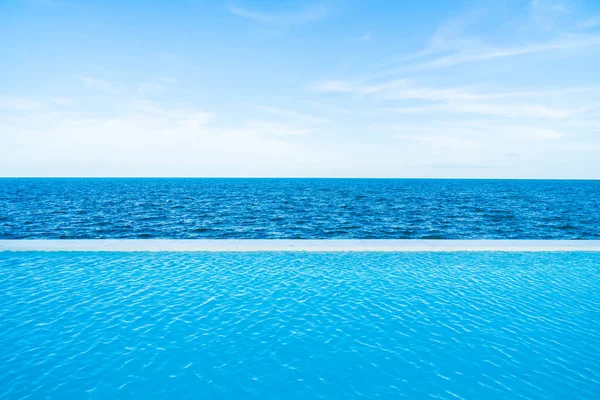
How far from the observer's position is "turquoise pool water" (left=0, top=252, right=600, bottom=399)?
680 centimetres

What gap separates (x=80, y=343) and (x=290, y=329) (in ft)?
17.4

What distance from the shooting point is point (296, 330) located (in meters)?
9.03

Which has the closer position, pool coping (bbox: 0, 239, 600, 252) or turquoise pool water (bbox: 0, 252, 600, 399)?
turquoise pool water (bbox: 0, 252, 600, 399)

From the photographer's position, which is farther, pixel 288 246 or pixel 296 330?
pixel 288 246

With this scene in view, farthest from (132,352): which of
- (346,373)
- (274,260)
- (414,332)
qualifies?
(274,260)

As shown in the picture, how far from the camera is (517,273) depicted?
14.1m

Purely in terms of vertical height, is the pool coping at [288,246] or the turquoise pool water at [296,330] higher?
the pool coping at [288,246]

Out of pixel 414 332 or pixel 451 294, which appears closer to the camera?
pixel 414 332

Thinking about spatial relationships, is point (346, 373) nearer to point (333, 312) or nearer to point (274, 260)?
point (333, 312)

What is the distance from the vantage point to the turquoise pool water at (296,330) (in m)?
6.80

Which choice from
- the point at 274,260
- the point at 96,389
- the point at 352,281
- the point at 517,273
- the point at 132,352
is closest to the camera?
the point at 96,389

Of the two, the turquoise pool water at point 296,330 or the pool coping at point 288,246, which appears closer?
the turquoise pool water at point 296,330

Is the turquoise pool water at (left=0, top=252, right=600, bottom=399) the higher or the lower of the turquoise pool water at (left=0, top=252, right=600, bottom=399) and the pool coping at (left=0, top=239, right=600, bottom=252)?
the lower

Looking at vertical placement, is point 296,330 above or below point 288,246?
below
